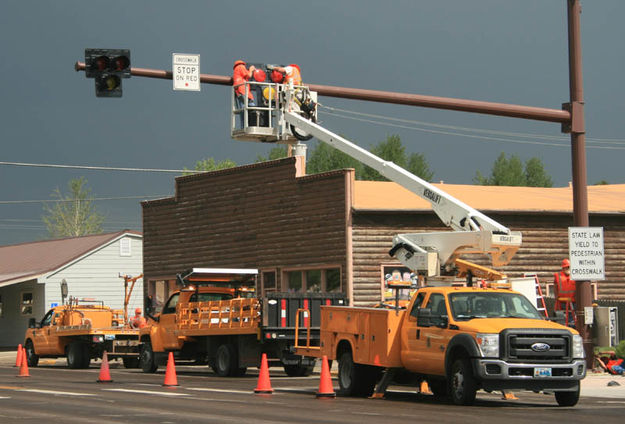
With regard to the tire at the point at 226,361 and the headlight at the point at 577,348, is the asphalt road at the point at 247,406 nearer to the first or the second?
the headlight at the point at 577,348

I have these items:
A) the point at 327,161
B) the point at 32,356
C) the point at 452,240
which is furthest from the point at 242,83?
the point at 327,161

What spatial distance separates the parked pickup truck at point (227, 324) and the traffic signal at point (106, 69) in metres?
7.51

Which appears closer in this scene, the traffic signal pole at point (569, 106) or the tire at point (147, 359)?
the traffic signal pole at point (569, 106)

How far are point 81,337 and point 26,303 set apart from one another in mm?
21121

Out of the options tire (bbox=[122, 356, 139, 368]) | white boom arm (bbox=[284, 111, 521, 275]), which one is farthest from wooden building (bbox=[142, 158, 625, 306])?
white boom arm (bbox=[284, 111, 521, 275])

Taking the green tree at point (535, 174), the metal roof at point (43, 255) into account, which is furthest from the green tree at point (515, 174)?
the metal roof at point (43, 255)

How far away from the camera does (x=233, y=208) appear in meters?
41.0

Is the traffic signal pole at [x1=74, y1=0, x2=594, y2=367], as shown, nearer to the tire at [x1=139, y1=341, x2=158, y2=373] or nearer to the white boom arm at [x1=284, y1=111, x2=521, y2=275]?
the white boom arm at [x1=284, y1=111, x2=521, y2=275]

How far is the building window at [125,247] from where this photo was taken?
57375 mm

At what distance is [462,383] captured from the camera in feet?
59.1

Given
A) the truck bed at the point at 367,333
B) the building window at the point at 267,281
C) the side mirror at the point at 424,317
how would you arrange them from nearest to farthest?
the side mirror at the point at 424,317 < the truck bed at the point at 367,333 < the building window at the point at 267,281

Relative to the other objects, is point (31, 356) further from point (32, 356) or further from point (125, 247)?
point (125, 247)

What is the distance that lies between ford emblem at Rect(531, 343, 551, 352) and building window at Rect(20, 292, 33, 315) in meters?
40.5

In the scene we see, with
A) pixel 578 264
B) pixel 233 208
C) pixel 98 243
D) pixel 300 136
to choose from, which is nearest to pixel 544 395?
pixel 578 264
